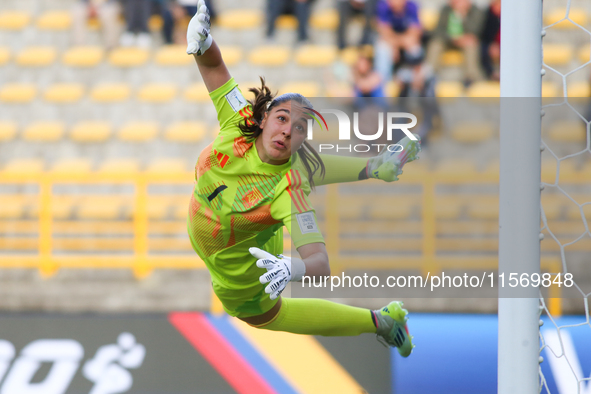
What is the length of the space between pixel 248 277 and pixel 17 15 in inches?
304

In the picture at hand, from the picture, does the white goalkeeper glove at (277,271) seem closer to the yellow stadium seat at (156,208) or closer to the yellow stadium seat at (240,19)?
the yellow stadium seat at (156,208)

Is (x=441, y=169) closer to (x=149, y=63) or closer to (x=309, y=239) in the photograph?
(x=309, y=239)

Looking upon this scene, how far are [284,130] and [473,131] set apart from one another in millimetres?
1833

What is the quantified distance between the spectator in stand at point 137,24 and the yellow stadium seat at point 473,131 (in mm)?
5672

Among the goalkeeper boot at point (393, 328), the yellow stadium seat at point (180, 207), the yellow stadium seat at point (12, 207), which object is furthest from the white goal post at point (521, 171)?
the yellow stadium seat at point (12, 207)

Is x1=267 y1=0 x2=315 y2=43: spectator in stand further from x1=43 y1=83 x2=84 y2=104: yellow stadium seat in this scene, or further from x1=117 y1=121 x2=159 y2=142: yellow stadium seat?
x1=43 y1=83 x2=84 y2=104: yellow stadium seat

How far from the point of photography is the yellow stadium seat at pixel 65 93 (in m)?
8.30

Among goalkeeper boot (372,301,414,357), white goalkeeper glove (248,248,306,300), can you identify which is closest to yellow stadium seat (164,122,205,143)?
goalkeeper boot (372,301,414,357)

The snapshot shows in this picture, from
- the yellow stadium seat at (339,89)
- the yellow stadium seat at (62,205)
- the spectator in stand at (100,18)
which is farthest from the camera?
the spectator in stand at (100,18)

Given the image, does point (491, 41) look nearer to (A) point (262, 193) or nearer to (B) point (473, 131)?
(B) point (473, 131)

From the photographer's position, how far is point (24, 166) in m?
7.71

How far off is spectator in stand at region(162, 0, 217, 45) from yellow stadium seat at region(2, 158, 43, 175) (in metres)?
2.40

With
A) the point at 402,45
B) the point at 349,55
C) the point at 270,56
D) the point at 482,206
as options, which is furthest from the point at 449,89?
the point at 482,206

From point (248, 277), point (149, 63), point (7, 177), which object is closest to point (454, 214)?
point (248, 277)
